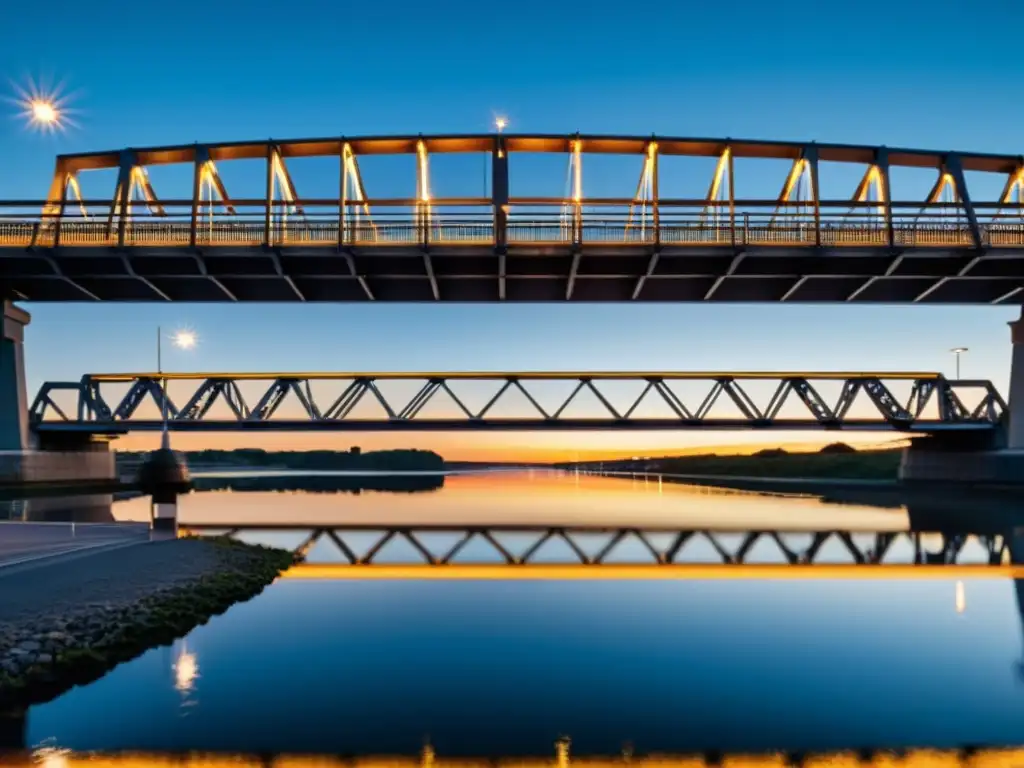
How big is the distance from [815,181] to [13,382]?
145ft

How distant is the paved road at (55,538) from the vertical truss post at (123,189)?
18061 millimetres

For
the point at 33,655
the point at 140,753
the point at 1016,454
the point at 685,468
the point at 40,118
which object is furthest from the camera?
the point at 685,468

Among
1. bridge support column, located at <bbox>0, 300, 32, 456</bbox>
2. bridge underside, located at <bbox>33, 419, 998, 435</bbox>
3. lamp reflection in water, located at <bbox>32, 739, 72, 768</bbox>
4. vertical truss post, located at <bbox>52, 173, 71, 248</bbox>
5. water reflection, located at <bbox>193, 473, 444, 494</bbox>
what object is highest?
vertical truss post, located at <bbox>52, 173, 71, 248</bbox>

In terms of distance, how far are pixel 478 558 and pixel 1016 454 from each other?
39.0m

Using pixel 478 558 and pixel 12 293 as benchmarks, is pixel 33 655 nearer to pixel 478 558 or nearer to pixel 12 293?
pixel 478 558

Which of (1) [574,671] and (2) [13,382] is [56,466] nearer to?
(2) [13,382]

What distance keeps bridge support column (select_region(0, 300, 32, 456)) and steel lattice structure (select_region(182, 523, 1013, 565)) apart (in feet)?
53.8

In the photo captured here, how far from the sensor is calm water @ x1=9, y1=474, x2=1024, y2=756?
9055 millimetres

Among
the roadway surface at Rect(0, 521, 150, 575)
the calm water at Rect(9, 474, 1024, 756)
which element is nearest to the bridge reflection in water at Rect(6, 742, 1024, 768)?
the calm water at Rect(9, 474, 1024, 756)

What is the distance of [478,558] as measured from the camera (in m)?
26.0

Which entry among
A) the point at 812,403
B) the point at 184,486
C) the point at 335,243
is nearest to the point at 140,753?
the point at 184,486

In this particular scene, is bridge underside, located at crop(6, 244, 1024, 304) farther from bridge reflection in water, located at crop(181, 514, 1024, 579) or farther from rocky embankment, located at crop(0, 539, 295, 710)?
rocky embankment, located at crop(0, 539, 295, 710)

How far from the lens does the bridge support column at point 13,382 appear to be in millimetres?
43875

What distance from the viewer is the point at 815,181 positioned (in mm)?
42594
